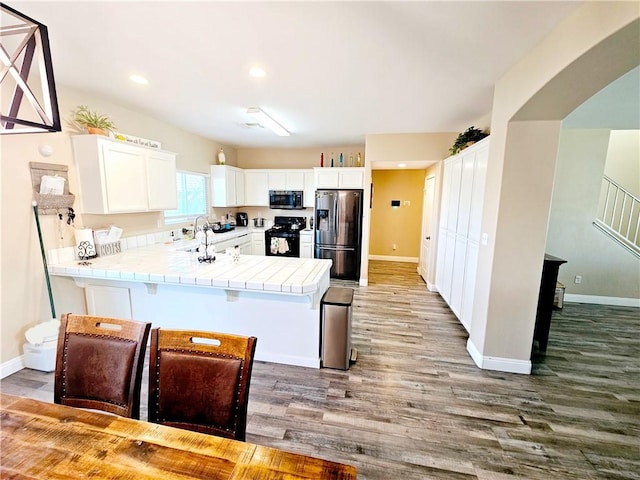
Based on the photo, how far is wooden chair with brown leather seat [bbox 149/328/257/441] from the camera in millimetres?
1098

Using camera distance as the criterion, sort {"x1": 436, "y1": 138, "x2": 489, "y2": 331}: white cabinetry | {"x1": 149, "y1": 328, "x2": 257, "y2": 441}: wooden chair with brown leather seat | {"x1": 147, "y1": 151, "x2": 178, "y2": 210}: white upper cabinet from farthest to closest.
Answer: {"x1": 147, "y1": 151, "x2": 178, "y2": 210}: white upper cabinet, {"x1": 436, "y1": 138, "x2": 489, "y2": 331}: white cabinetry, {"x1": 149, "y1": 328, "x2": 257, "y2": 441}: wooden chair with brown leather seat

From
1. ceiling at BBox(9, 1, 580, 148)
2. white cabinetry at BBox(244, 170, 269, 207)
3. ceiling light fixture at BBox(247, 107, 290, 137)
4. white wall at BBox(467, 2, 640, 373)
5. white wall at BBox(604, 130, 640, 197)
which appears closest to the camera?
ceiling at BBox(9, 1, 580, 148)

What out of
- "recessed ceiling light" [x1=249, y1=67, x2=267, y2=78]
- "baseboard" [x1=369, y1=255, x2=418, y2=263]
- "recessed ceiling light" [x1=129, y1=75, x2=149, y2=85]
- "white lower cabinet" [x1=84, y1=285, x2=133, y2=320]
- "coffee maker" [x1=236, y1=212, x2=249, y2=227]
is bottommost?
"baseboard" [x1=369, y1=255, x2=418, y2=263]

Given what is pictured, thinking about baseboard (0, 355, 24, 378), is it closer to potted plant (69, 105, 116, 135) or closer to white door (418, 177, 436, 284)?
potted plant (69, 105, 116, 135)

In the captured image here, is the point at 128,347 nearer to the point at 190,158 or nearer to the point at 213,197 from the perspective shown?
the point at 190,158

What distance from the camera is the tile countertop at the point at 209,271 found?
7.36 feet

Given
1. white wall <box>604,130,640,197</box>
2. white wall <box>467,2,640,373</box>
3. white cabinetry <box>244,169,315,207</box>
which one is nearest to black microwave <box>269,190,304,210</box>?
white cabinetry <box>244,169,315,207</box>

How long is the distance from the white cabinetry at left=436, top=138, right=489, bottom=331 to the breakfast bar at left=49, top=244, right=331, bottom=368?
5.60ft

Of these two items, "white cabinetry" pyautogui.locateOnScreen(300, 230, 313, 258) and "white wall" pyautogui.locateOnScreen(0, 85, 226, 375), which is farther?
"white cabinetry" pyautogui.locateOnScreen(300, 230, 313, 258)

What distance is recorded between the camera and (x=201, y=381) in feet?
3.69

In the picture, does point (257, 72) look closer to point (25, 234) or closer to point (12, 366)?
point (25, 234)

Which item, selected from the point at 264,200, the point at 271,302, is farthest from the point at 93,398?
the point at 264,200

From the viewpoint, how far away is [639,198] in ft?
14.5

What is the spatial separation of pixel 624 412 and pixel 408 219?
201 inches
